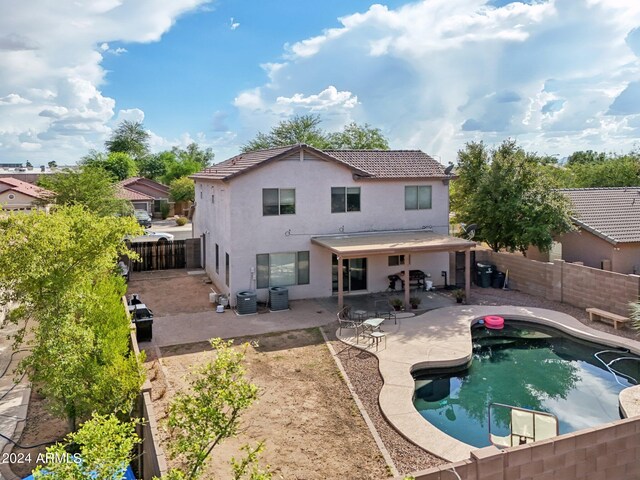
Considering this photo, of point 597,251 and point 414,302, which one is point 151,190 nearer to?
point 414,302

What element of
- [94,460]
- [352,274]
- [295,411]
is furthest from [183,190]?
[94,460]

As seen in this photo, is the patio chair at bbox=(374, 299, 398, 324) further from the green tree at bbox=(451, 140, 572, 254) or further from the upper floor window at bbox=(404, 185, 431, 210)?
the green tree at bbox=(451, 140, 572, 254)

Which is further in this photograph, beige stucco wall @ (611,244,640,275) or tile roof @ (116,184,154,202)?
tile roof @ (116,184,154,202)

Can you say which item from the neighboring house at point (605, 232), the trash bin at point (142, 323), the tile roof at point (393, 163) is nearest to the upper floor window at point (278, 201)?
the tile roof at point (393, 163)

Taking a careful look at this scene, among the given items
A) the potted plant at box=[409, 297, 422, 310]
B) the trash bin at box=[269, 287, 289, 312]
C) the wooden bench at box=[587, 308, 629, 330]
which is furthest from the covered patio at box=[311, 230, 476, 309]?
the wooden bench at box=[587, 308, 629, 330]

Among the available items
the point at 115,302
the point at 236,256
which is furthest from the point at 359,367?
the point at 236,256

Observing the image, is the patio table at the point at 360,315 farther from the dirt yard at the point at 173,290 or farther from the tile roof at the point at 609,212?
the tile roof at the point at 609,212
